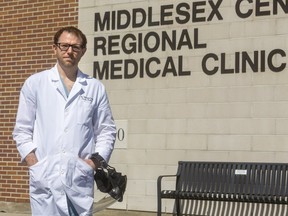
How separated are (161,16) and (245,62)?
57.3 inches

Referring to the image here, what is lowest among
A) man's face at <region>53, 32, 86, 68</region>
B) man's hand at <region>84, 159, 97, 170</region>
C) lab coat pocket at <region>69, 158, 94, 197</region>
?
lab coat pocket at <region>69, 158, 94, 197</region>

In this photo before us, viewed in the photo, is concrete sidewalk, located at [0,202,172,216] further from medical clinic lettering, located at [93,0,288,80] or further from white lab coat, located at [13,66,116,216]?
white lab coat, located at [13,66,116,216]

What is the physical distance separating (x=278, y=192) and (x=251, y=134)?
84cm

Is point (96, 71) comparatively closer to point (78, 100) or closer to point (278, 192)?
point (278, 192)

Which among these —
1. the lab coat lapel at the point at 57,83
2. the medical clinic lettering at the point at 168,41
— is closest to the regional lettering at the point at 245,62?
the medical clinic lettering at the point at 168,41

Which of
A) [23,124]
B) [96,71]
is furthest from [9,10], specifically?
[23,124]

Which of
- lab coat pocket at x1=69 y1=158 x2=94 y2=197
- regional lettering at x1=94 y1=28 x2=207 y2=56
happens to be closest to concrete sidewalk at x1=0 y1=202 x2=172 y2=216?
regional lettering at x1=94 y1=28 x2=207 y2=56

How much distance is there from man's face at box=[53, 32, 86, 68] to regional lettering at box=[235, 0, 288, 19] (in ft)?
17.2

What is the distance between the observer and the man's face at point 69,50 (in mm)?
3746

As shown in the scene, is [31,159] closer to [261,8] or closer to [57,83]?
[57,83]

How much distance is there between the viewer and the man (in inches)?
142

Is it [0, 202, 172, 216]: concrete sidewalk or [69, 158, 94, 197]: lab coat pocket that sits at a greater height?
[69, 158, 94, 197]: lab coat pocket

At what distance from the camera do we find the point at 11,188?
Answer: 34.0 ft

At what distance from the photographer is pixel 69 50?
12.3ft
